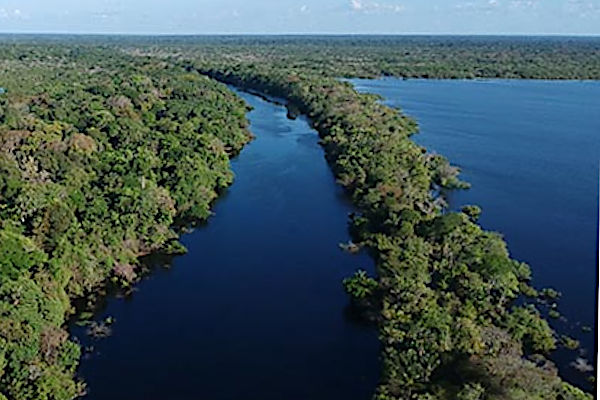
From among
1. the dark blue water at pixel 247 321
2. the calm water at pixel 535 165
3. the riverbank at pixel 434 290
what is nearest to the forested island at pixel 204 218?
the riverbank at pixel 434 290

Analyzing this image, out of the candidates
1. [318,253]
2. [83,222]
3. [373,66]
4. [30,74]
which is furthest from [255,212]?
[373,66]

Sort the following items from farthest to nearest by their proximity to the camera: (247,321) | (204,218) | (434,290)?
(204,218) → (247,321) → (434,290)

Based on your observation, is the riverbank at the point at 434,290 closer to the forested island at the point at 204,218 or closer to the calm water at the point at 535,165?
the forested island at the point at 204,218

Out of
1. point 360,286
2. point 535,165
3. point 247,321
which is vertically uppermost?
point 535,165

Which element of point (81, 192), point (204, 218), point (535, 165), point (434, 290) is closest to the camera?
point (434, 290)

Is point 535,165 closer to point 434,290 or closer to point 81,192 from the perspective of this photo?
point 434,290

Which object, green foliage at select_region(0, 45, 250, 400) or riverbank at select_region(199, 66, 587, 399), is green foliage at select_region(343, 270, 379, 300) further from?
green foliage at select_region(0, 45, 250, 400)

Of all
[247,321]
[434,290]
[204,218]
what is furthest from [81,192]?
[434,290]

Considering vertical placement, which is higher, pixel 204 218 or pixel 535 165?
pixel 535 165
